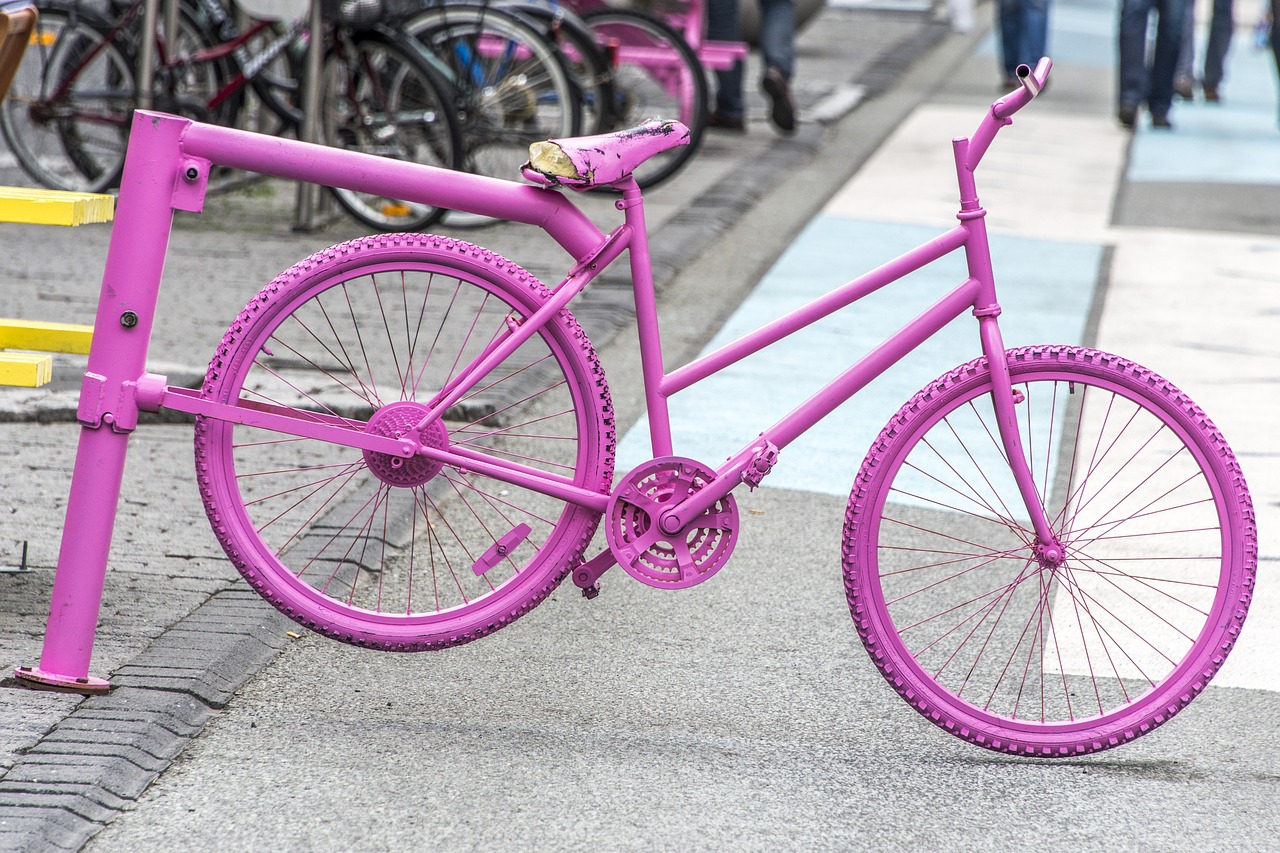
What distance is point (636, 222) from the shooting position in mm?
3369

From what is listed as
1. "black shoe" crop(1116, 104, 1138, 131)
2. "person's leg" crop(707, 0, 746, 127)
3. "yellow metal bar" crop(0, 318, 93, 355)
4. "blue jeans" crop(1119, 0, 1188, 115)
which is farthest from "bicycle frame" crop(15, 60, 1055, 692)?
"black shoe" crop(1116, 104, 1138, 131)

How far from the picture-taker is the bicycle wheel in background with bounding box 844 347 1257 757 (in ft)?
10.9

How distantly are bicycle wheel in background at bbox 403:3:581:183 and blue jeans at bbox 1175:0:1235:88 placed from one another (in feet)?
20.0

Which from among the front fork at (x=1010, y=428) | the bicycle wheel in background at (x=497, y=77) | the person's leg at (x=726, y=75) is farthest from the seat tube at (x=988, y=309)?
the person's leg at (x=726, y=75)

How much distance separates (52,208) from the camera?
3502 mm

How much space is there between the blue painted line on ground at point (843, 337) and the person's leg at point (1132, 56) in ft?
12.2

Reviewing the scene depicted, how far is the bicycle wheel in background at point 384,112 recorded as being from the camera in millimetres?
7930

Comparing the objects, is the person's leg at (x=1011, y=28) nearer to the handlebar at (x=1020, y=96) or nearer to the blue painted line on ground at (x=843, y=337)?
the blue painted line on ground at (x=843, y=337)

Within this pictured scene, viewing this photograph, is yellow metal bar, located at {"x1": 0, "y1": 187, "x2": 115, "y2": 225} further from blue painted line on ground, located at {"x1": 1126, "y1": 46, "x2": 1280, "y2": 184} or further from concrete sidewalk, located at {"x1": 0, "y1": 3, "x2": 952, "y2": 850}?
blue painted line on ground, located at {"x1": 1126, "y1": 46, "x2": 1280, "y2": 184}

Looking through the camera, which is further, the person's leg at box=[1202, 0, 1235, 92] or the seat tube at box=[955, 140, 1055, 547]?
the person's leg at box=[1202, 0, 1235, 92]

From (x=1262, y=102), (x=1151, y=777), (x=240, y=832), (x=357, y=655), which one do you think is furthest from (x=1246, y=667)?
(x=1262, y=102)

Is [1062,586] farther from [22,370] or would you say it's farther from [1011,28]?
[1011,28]

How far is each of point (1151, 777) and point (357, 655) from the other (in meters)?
1.64

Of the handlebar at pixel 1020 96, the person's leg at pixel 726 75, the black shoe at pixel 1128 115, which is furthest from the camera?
the black shoe at pixel 1128 115
